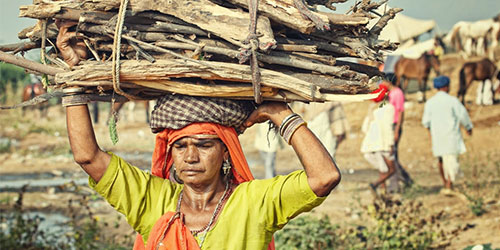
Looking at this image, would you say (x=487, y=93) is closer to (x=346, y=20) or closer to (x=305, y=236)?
(x=305, y=236)

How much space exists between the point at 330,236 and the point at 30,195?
226 inches

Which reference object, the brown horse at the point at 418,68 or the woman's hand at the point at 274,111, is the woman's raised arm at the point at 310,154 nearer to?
the woman's hand at the point at 274,111

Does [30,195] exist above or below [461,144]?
below

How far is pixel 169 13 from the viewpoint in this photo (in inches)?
101

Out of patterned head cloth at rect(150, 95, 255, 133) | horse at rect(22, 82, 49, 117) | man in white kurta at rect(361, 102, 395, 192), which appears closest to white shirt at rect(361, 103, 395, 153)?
man in white kurta at rect(361, 102, 395, 192)

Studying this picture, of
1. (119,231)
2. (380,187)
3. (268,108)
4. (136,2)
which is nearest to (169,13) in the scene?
(136,2)

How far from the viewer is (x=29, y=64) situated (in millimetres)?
2703

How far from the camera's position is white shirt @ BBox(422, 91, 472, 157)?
359 inches

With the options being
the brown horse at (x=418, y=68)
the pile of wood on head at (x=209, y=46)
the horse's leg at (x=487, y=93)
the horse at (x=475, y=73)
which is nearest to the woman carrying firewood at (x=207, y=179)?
the pile of wood on head at (x=209, y=46)

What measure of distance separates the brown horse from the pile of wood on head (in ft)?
52.4

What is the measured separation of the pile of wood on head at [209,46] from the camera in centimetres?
253

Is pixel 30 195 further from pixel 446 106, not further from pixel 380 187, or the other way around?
pixel 446 106

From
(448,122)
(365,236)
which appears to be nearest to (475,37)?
(448,122)

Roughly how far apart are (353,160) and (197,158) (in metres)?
11.2
